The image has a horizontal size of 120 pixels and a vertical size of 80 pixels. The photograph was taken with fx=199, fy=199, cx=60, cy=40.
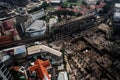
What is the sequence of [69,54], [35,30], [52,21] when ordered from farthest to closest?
[52,21], [35,30], [69,54]

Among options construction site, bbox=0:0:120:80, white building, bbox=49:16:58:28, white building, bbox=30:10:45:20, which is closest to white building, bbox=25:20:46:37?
construction site, bbox=0:0:120:80

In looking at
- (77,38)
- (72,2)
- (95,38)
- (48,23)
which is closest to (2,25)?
(48,23)

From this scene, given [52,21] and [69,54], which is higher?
[52,21]

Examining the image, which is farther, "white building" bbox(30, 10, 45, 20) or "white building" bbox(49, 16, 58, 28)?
"white building" bbox(30, 10, 45, 20)

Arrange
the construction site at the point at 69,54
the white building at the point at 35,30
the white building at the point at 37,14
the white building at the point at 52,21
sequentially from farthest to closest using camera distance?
the white building at the point at 37,14, the white building at the point at 52,21, the white building at the point at 35,30, the construction site at the point at 69,54

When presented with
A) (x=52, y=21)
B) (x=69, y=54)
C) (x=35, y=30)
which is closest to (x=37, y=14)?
(x=52, y=21)

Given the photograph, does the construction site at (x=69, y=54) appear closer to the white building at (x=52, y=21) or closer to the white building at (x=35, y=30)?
the white building at (x=35, y=30)

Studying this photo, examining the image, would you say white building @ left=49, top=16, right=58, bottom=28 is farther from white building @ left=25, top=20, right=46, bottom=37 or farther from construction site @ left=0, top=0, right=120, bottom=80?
construction site @ left=0, top=0, right=120, bottom=80

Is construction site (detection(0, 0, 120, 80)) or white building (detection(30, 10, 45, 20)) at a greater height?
white building (detection(30, 10, 45, 20))

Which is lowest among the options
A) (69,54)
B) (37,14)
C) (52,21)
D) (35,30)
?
(69,54)

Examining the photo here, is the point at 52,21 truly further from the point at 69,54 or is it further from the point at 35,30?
the point at 69,54

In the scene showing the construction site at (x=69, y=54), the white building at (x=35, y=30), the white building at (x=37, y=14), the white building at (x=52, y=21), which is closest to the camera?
the construction site at (x=69, y=54)

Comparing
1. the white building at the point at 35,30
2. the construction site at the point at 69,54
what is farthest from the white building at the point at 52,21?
the construction site at the point at 69,54
